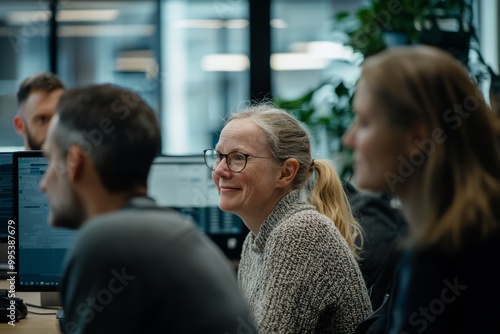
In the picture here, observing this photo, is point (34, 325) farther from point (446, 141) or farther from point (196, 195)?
point (446, 141)

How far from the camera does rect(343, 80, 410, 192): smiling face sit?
1.35m

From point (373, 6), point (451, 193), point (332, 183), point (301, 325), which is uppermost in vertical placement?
point (373, 6)

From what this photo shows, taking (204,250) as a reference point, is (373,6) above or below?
above

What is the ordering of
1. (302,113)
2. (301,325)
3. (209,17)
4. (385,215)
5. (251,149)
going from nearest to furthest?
(301,325) → (251,149) → (385,215) → (302,113) → (209,17)

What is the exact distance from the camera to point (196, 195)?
11.6ft

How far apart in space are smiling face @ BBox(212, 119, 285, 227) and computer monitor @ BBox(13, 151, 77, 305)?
0.53 m

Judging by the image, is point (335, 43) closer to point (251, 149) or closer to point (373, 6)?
point (373, 6)

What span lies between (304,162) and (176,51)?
3790 millimetres

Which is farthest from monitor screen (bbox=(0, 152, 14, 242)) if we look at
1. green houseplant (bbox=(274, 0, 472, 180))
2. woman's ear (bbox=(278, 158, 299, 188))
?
green houseplant (bbox=(274, 0, 472, 180))

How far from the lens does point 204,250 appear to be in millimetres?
1370

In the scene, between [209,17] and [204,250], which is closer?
[204,250]

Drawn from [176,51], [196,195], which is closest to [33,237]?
[196,195]

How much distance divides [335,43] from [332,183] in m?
3.74

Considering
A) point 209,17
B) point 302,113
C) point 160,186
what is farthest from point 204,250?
point 209,17
